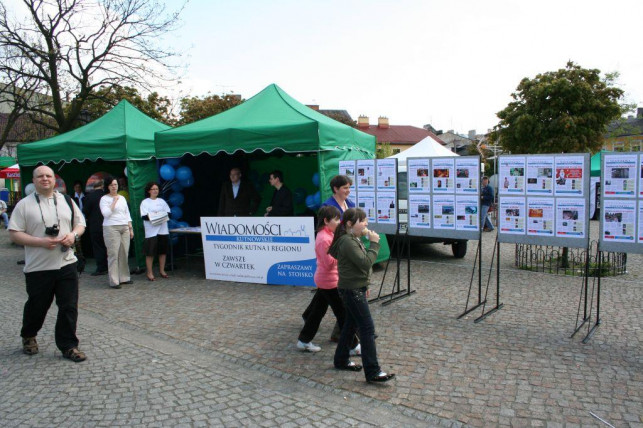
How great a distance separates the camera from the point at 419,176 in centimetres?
664

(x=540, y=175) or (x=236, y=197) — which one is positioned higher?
(x=540, y=175)

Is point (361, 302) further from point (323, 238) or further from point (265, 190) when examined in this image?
point (265, 190)

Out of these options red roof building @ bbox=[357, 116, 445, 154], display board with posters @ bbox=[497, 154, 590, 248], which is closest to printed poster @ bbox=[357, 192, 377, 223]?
display board with posters @ bbox=[497, 154, 590, 248]

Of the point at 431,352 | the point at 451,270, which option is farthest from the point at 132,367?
the point at 451,270

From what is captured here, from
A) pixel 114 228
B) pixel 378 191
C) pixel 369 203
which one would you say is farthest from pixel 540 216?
pixel 114 228

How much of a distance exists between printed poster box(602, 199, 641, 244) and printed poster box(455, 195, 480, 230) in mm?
1419

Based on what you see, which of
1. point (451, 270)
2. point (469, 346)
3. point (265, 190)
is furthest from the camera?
point (265, 190)

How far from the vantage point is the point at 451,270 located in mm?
9367

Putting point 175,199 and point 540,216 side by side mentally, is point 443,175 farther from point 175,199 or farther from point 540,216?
point 175,199

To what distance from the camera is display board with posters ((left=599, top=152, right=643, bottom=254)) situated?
5.01 metres

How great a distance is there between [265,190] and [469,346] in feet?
23.7

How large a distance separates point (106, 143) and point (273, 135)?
3.64 m

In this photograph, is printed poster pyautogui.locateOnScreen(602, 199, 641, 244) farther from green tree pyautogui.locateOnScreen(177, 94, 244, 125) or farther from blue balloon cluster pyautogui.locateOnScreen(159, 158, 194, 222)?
green tree pyautogui.locateOnScreen(177, 94, 244, 125)

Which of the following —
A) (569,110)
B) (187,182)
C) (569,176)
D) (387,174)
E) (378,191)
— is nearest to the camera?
(569,176)
